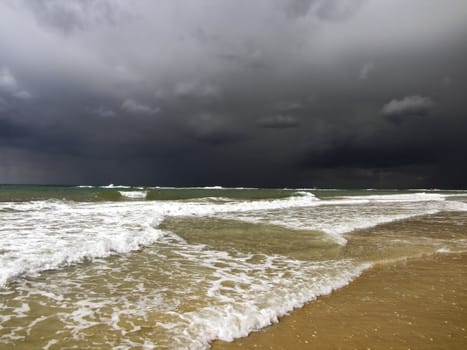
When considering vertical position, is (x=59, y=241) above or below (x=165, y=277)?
above

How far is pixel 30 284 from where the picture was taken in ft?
24.1

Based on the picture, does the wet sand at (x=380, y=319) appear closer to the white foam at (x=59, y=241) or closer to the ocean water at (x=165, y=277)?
the ocean water at (x=165, y=277)

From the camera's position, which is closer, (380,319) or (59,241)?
(380,319)

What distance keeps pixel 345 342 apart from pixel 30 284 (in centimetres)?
591

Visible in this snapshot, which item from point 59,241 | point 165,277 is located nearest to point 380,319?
point 165,277

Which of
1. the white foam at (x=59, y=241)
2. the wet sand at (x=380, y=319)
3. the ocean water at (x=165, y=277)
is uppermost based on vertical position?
the white foam at (x=59, y=241)

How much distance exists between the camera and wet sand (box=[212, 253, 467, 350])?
495 centimetres

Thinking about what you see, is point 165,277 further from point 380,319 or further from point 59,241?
point 59,241

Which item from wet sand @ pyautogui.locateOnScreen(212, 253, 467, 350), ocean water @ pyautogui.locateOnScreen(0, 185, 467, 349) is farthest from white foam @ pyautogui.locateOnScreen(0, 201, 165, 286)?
wet sand @ pyautogui.locateOnScreen(212, 253, 467, 350)

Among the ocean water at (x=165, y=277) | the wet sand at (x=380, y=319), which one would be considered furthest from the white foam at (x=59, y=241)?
the wet sand at (x=380, y=319)

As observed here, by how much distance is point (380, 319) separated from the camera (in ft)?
18.9

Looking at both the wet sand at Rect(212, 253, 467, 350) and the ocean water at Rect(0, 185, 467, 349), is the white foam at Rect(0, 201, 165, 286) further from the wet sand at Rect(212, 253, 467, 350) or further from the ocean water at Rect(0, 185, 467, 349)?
the wet sand at Rect(212, 253, 467, 350)

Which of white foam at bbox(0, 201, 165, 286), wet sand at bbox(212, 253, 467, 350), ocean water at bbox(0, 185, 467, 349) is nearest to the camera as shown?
wet sand at bbox(212, 253, 467, 350)

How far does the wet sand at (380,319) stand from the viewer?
4949mm
